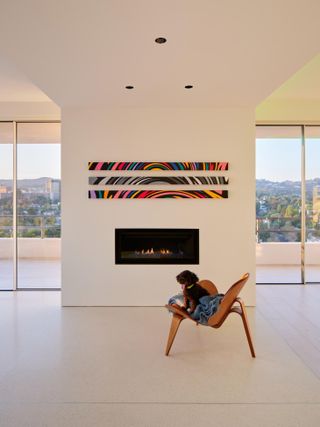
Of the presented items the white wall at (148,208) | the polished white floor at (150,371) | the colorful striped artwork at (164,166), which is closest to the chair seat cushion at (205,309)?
the polished white floor at (150,371)

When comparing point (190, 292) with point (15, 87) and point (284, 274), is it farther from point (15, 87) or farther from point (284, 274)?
point (15, 87)

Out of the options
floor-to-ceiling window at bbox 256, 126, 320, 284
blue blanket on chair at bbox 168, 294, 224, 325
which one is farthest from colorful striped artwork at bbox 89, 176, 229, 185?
blue blanket on chair at bbox 168, 294, 224, 325

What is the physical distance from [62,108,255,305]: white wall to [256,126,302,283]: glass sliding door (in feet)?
4.53

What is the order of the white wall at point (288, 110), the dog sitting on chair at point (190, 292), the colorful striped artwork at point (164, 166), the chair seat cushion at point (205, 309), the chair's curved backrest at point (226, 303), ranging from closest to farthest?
the chair's curved backrest at point (226, 303) < the chair seat cushion at point (205, 309) < the dog sitting on chair at point (190, 292) < the colorful striped artwork at point (164, 166) < the white wall at point (288, 110)

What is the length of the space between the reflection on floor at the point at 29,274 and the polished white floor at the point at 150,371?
3.92ft

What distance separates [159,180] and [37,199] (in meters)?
2.16

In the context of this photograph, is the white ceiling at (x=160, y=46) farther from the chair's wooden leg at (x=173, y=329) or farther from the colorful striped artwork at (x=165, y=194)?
the chair's wooden leg at (x=173, y=329)

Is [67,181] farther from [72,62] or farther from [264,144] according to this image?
[264,144]

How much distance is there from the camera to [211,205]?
489 centimetres

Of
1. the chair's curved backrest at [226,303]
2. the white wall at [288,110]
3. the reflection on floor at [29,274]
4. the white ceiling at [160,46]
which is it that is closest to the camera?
the white ceiling at [160,46]

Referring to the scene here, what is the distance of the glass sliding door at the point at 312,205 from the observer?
609 cm

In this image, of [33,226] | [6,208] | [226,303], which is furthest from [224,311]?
[6,208]

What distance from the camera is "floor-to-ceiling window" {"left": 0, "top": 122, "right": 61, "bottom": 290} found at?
576cm

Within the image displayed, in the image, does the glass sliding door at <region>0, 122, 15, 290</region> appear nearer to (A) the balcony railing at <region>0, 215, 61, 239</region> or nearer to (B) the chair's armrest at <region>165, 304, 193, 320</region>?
(A) the balcony railing at <region>0, 215, 61, 239</region>
